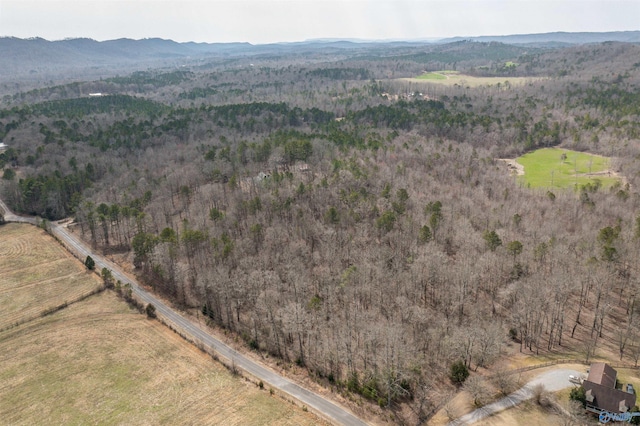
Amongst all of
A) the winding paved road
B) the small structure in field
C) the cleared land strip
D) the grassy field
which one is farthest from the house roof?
the grassy field

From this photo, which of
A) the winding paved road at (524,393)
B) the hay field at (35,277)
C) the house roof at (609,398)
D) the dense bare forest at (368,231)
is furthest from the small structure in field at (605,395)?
the hay field at (35,277)

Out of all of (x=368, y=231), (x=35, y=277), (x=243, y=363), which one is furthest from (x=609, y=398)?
(x=35, y=277)

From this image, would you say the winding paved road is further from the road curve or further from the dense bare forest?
the road curve

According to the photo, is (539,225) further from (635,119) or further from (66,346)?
(635,119)

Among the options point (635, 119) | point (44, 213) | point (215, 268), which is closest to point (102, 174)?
point (44, 213)

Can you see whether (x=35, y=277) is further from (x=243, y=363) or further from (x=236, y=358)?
(x=243, y=363)

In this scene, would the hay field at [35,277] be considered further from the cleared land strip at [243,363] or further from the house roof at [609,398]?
the house roof at [609,398]
